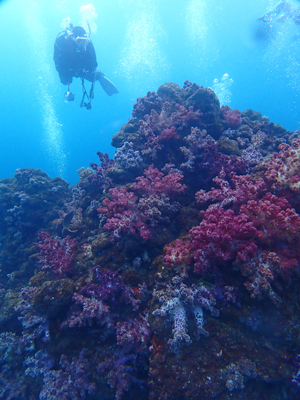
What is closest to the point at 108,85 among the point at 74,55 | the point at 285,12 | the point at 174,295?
the point at 74,55

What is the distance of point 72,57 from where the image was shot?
43.8 ft

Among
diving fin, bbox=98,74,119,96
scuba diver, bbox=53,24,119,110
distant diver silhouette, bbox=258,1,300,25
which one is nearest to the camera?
scuba diver, bbox=53,24,119,110

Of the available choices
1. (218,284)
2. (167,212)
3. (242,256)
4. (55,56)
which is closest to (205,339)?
(218,284)

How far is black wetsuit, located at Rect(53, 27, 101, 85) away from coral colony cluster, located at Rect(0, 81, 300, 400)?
11.1 meters

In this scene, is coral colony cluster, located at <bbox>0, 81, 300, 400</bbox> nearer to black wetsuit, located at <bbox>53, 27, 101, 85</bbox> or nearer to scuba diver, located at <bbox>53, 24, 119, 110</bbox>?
scuba diver, located at <bbox>53, 24, 119, 110</bbox>

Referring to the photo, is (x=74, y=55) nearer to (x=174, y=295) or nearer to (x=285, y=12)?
(x=174, y=295)

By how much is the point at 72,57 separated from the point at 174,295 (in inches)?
629

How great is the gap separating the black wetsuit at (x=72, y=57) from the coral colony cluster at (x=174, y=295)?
36.5 feet

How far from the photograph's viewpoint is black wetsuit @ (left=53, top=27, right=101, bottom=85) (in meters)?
12.8

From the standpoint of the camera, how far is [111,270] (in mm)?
4922

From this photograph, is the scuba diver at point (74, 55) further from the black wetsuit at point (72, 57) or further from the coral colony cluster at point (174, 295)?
the coral colony cluster at point (174, 295)

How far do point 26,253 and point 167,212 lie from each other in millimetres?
6426

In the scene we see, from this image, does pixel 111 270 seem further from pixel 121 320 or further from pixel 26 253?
pixel 26 253

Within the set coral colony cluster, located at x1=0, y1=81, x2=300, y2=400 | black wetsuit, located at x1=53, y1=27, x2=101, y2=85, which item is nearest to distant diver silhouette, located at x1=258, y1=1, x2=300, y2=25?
black wetsuit, located at x1=53, y1=27, x2=101, y2=85
